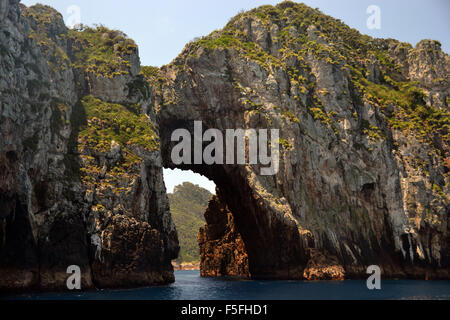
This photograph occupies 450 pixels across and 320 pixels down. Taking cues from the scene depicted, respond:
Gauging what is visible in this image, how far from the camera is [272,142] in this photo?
66312 mm

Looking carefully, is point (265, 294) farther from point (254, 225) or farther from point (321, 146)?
point (321, 146)

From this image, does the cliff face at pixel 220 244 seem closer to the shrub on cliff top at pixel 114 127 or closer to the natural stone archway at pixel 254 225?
the natural stone archway at pixel 254 225

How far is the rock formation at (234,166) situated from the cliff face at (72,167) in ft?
0.57

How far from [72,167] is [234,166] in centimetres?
2646

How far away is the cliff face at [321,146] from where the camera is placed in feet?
211

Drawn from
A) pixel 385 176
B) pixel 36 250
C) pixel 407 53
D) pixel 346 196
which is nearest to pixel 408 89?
pixel 407 53

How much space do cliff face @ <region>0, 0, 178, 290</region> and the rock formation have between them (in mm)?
174

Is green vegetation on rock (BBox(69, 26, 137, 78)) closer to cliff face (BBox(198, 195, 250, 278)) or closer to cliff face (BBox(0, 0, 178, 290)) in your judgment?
cliff face (BBox(0, 0, 178, 290))

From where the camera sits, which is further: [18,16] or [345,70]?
[345,70]

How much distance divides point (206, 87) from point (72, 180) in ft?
102

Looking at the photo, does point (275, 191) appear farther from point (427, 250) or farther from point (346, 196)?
point (427, 250)

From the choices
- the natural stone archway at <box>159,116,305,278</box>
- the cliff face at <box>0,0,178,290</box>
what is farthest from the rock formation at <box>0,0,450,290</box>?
the natural stone archway at <box>159,116,305,278</box>

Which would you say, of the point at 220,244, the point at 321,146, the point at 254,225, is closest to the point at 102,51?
the point at 254,225

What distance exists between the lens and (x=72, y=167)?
48719 mm
